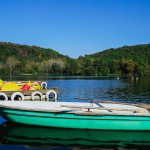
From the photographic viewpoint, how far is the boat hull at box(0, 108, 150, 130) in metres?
17.4

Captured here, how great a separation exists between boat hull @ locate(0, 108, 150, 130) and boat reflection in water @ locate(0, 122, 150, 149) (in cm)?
30

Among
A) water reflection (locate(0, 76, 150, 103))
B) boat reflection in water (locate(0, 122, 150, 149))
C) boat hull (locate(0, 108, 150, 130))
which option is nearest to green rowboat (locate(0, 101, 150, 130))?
boat hull (locate(0, 108, 150, 130))

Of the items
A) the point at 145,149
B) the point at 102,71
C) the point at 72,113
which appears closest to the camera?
the point at 145,149

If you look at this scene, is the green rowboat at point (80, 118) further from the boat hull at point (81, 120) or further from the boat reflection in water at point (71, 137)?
the boat reflection in water at point (71, 137)

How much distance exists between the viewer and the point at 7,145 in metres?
15.2

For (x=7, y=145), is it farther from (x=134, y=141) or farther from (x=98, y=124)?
(x=134, y=141)

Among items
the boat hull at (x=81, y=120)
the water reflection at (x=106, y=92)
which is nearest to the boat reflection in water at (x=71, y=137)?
the boat hull at (x=81, y=120)

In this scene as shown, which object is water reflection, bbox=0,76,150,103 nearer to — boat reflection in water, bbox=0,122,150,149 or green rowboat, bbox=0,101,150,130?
green rowboat, bbox=0,101,150,130

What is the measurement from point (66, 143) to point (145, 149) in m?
3.94

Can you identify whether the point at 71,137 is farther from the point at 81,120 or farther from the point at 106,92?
the point at 106,92

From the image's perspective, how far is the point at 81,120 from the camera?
17.7 metres

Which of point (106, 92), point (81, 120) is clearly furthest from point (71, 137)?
point (106, 92)

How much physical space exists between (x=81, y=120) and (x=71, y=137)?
129 centimetres

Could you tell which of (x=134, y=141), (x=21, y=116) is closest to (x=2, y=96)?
(x=21, y=116)
